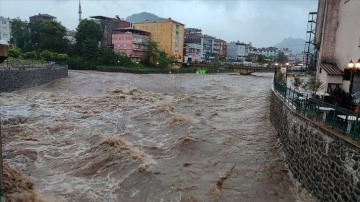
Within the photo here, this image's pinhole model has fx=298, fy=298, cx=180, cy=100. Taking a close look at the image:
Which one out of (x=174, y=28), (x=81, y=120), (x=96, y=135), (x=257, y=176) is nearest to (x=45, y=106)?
(x=81, y=120)

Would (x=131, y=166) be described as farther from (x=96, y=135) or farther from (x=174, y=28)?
(x=174, y=28)

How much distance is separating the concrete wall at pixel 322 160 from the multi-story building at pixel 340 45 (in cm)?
570

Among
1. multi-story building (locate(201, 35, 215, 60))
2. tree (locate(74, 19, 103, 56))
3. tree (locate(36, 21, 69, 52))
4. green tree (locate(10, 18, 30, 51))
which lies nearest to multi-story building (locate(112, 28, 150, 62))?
tree (locate(74, 19, 103, 56))

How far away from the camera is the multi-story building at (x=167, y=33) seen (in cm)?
7994

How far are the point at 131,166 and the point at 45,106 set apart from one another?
15323 millimetres

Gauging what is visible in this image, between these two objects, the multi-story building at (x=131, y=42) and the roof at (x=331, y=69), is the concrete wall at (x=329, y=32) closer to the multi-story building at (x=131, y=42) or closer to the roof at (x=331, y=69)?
the roof at (x=331, y=69)

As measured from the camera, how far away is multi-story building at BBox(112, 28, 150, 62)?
73.5 m

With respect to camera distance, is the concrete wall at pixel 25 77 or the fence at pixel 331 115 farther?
the concrete wall at pixel 25 77

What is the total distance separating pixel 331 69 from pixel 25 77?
3026 cm

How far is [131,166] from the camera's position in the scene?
1279 centimetres

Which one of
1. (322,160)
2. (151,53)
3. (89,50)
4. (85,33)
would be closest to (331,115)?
(322,160)

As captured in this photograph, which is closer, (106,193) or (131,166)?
(106,193)

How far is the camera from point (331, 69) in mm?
18719

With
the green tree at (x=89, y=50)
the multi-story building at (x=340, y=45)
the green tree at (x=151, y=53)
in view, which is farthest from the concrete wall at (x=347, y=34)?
the green tree at (x=151, y=53)
